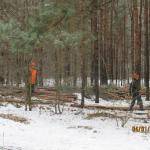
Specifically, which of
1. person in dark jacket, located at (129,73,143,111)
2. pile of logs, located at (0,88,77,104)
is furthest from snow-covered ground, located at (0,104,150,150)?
pile of logs, located at (0,88,77,104)

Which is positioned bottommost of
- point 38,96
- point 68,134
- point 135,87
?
point 68,134

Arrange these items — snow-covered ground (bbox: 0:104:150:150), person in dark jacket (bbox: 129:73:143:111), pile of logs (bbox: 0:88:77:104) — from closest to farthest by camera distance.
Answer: snow-covered ground (bbox: 0:104:150:150) → person in dark jacket (bbox: 129:73:143:111) → pile of logs (bbox: 0:88:77:104)

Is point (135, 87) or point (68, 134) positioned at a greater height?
point (135, 87)

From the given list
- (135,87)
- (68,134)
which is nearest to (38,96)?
(135,87)

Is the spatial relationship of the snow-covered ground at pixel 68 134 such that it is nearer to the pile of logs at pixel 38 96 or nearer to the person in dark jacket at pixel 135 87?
the person in dark jacket at pixel 135 87

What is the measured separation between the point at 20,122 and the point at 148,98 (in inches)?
466

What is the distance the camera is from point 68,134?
14.0m

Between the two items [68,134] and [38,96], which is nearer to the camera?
[68,134]

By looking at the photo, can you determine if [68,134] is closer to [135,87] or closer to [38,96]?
[135,87]

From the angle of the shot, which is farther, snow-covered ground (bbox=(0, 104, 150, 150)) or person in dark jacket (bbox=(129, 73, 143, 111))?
person in dark jacket (bbox=(129, 73, 143, 111))

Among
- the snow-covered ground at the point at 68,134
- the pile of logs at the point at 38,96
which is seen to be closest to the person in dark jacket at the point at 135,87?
the snow-covered ground at the point at 68,134

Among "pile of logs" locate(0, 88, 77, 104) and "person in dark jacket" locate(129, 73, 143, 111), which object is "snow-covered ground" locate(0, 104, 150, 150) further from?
"pile of logs" locate(0, 88, 77, 104)

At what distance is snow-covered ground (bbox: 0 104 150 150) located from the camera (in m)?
12.0

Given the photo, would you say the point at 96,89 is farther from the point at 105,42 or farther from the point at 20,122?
the point at 105,42
